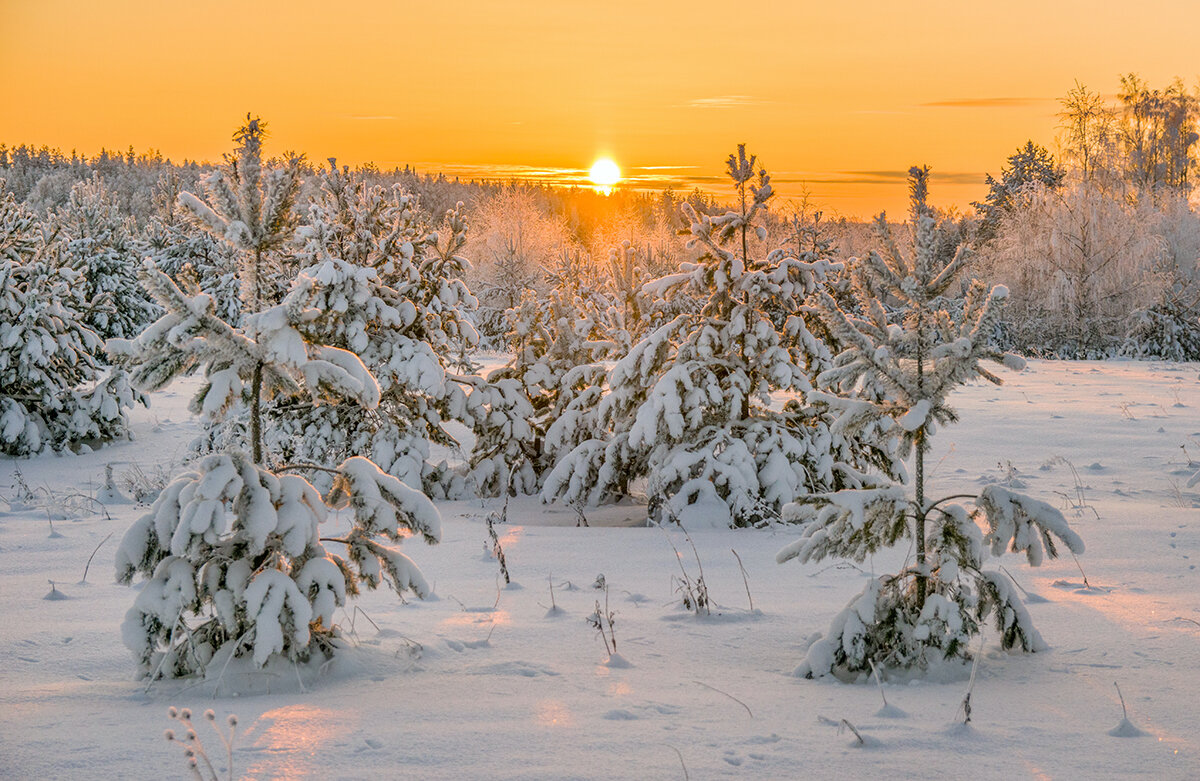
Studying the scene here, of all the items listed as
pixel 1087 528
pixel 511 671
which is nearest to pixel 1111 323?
pixel 1087 528

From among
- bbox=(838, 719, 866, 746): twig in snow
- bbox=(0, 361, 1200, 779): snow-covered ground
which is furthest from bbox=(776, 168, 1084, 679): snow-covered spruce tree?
bbox=(838, 719, 866, 746): twig in snow

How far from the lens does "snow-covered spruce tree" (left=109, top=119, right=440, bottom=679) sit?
3834mm

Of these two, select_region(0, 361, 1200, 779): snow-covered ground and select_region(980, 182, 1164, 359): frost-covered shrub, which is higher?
select_region(980, 182, 1164, 359): frost-covered shrub

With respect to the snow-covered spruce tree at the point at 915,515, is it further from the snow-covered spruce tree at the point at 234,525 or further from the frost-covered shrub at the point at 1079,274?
the frost-covered shrub at the point at 1079,274

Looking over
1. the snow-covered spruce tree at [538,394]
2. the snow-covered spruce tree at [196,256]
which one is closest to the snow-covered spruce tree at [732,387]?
the snow-covered spruce tree at [538,394]

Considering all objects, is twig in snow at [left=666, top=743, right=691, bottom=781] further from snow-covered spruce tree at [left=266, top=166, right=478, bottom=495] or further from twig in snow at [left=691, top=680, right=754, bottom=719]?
snow-covered spruce tree at [left=266, top=166, right=478, bottom=495]

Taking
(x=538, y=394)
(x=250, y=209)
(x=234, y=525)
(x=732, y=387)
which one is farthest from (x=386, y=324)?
(x=234, y=525)

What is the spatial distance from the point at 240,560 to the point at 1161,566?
17.9ft

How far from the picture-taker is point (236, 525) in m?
3.99

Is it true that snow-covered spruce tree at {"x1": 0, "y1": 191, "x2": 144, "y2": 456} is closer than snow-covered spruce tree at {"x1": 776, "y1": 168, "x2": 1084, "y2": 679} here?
No

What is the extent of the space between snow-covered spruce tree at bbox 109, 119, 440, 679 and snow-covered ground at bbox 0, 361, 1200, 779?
0.78ft

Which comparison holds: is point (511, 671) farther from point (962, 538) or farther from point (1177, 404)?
point (1177, 404)

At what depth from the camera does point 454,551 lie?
7.21m

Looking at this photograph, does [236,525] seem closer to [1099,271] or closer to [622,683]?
[622,683]
